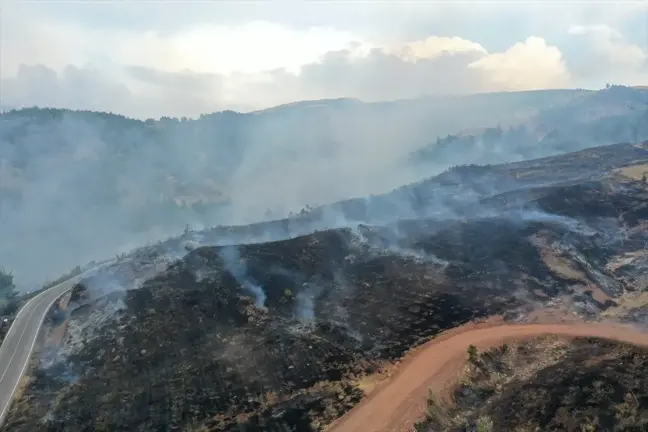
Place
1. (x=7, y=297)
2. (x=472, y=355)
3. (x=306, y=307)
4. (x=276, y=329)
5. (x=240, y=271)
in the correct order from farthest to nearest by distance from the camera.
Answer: (x=7, y=297) < (x=240, y=271) < (x=306, y=307) < (x=276, y=329) < (x=472, y=355)

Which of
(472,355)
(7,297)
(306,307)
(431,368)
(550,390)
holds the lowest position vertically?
(431,368)

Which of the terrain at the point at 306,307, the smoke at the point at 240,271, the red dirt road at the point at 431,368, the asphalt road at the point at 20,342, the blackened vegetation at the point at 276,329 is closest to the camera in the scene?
the red dirt road at the point at 431,368

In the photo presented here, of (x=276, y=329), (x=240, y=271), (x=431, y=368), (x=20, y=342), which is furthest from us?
(x=240, y=271)

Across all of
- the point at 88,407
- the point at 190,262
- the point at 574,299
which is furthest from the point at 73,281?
the point at 574,299

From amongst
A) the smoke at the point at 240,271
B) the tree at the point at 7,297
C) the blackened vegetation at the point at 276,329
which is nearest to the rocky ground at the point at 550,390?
the blackened vegetation at the point at 276,329

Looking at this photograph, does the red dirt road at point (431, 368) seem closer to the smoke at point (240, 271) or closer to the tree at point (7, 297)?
the smoke at point (240, 271)

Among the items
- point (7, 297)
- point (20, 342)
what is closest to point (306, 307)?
point (20, 342)

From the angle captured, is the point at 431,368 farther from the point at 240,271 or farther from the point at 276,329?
the point at 240,271
